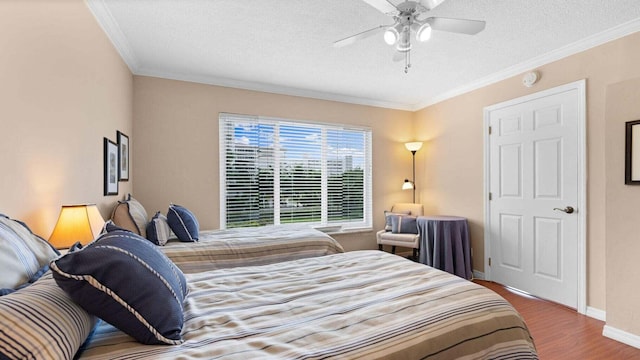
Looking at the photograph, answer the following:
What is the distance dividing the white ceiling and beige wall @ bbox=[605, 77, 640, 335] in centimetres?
67

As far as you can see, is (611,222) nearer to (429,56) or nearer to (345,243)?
(429,56)

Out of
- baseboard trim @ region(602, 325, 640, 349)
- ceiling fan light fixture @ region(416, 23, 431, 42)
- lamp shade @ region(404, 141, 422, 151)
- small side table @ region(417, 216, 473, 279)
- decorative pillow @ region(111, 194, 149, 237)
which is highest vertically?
ceiling fan light fixture @ region(416, 23, 431, 42)

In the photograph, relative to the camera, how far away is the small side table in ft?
12.0

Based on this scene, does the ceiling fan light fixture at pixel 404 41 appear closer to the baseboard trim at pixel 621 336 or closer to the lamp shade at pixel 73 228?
the lamp shade at pixel 73 228

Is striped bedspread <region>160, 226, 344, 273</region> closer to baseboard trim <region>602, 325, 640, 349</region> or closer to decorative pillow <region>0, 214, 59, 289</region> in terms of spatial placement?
decorative pillow <region>0, 214, 59, 289</region>

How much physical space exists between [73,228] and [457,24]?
258 centimetres

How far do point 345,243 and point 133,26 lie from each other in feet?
12.1

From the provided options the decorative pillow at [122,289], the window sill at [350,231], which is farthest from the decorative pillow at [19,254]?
the window sill at [350,231]

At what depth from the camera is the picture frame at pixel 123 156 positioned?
284 centimetres

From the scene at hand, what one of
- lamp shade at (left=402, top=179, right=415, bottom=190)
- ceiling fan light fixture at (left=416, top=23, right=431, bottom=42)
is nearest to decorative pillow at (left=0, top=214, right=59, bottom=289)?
ceiling fan light fixture at (left=416, top=23, right=431, bottom=42)

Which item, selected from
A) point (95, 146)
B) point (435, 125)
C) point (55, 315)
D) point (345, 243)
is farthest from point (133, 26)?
point (435, 125)

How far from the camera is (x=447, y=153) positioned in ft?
14.2

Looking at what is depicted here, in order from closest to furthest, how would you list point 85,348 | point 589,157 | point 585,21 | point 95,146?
point 85,348 < point 95,146 < point 585,21 < point 589,157

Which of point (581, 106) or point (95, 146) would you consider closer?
point (95, 146)
